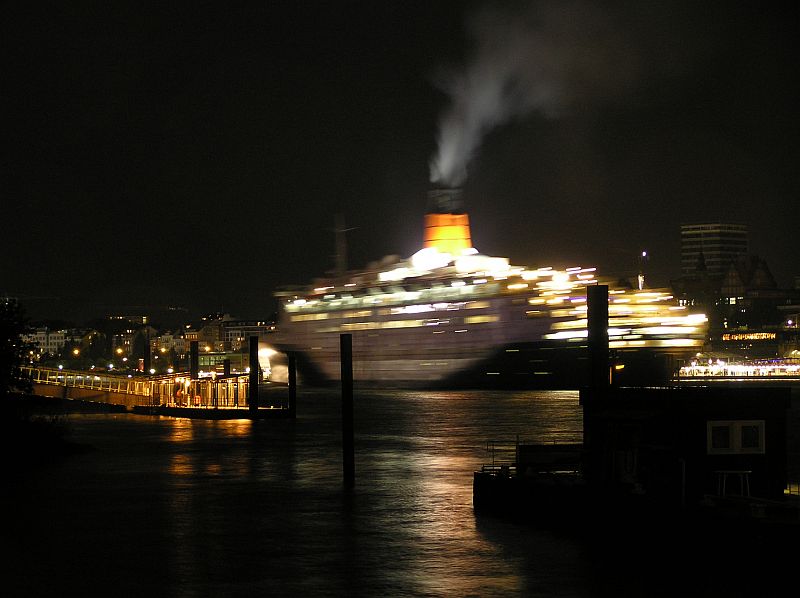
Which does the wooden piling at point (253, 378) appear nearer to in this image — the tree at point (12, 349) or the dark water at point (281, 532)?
the dark water at point (281, 532)

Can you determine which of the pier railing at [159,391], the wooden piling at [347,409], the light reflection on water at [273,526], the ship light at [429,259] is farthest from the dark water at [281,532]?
the ship light at [429,259]

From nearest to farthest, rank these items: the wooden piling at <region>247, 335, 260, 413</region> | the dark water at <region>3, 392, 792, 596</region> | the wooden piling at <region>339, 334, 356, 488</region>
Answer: the dark water at <region>3, 392, 792, 596</region> < the wooden piling at <region>339, 334, 356, 488</region> < the wooden piling at <region>247, 335, 260, 413</region>

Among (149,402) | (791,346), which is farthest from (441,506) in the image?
(791,346)

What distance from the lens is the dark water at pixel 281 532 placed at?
17484 millimetres

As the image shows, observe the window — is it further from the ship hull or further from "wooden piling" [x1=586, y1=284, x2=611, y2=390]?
the ship hull

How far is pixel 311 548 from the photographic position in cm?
2038

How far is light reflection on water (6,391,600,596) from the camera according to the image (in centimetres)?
1775

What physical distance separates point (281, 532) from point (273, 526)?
0.67 meters

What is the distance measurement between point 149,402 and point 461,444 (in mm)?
19429

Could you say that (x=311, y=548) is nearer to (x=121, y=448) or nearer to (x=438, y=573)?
(x=438, y=573)

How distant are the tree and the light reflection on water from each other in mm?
2817

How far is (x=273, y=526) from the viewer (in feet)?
73.8

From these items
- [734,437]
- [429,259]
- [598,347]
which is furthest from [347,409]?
[429,259]

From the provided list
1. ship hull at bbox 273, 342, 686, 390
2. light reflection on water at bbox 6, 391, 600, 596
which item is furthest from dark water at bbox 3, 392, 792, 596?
ship hull at bbox 273, 342, 686, 390
